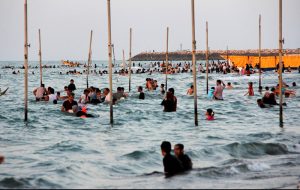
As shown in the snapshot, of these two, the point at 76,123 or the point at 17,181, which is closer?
the point at 17,181

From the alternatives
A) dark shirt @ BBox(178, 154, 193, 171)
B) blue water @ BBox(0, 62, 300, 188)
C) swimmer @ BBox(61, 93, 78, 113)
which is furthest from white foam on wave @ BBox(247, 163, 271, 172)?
swimmer @ BBox(61, 93, 78, 113)

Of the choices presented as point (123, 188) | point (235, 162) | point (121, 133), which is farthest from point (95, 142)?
point (123, 188)

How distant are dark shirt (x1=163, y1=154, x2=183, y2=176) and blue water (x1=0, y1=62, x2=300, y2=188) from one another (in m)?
0.19

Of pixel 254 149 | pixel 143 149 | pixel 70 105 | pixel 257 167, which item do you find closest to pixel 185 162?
pixel 257 167

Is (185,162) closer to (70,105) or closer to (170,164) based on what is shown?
(170,164)

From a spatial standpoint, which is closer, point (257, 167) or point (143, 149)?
point (257, 167)

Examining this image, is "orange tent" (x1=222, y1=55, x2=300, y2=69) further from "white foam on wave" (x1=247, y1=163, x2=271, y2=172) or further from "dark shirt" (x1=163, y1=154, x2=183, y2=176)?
"dark shirt" (x1=163, y1=154, x2=183, y2=176)

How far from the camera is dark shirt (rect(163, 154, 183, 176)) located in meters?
13.4

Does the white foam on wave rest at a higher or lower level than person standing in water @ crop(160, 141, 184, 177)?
lower

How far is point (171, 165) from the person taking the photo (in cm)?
1345

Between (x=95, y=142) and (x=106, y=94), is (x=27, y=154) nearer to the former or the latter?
(x=95, y=142)

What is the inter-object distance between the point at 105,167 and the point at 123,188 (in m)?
2.77

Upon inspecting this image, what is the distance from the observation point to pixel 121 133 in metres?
22.2

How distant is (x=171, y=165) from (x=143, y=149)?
194 inches
